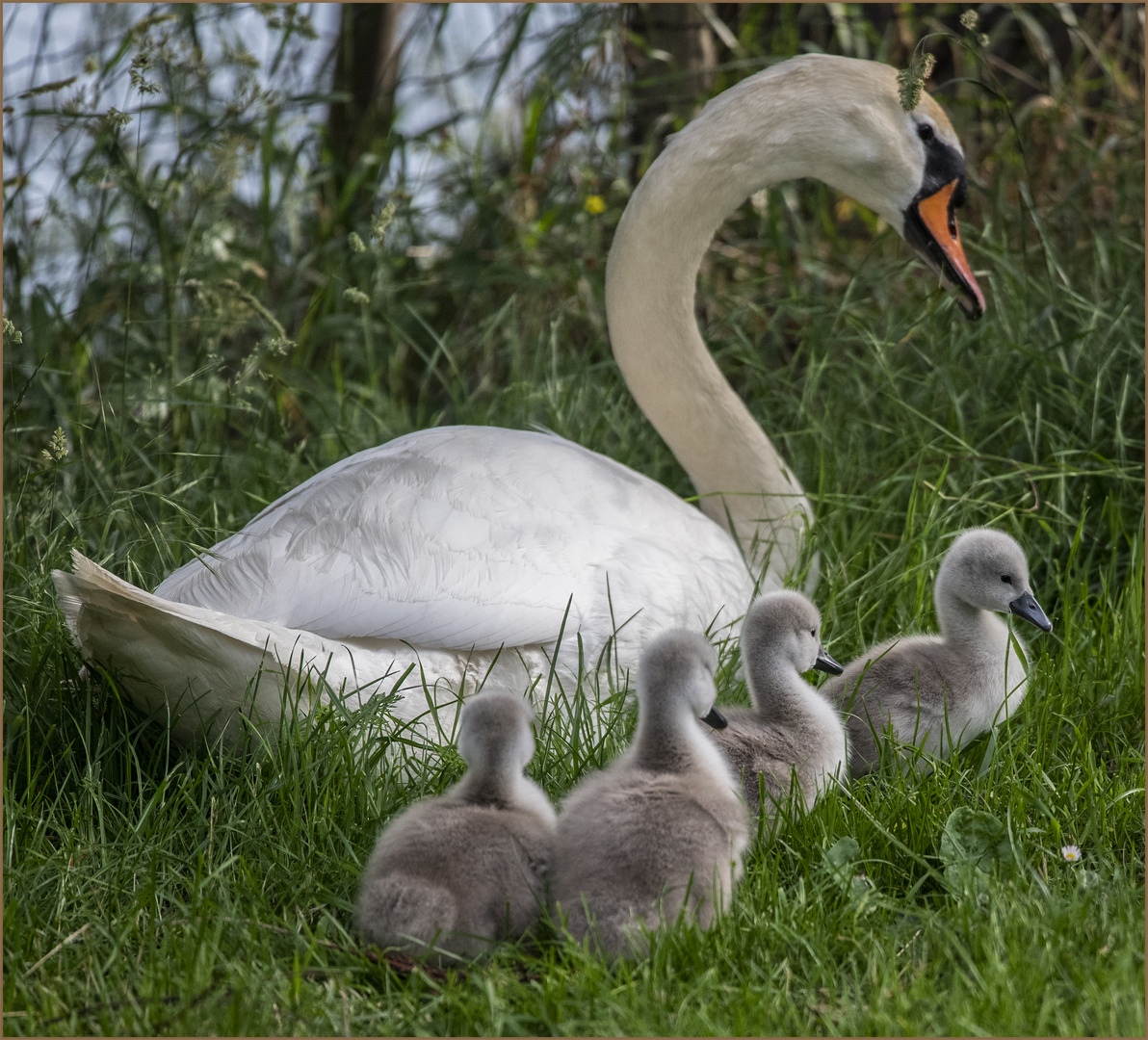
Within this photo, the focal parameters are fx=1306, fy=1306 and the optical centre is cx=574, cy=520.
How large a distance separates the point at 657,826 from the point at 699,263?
2185 mm

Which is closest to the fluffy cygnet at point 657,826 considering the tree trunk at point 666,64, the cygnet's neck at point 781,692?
the cygnet's neck at point 781,692

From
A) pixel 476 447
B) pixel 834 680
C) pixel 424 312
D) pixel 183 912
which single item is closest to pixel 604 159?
pixel 424 312

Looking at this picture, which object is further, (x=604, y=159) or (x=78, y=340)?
(x=604, y=159)

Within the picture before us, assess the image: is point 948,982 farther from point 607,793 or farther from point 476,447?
point 476,447

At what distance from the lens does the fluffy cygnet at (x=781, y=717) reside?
106 inches

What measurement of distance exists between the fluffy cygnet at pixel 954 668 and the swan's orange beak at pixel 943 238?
3.47 feet

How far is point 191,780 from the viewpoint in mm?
2842

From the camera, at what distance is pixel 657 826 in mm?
2273

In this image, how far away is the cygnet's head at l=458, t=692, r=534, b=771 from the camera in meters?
2.36

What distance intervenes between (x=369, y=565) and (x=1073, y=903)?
163 centimetres

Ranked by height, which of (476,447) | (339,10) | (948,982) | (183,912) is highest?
(339,10)

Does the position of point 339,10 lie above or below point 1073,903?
above

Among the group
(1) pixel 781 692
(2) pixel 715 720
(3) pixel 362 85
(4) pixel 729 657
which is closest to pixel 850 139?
(4) pixel 729 657

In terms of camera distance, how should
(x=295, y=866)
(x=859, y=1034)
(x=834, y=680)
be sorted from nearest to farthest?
(x=859, y=1034) → (x=295, y=866) → (x=834, y=680)
